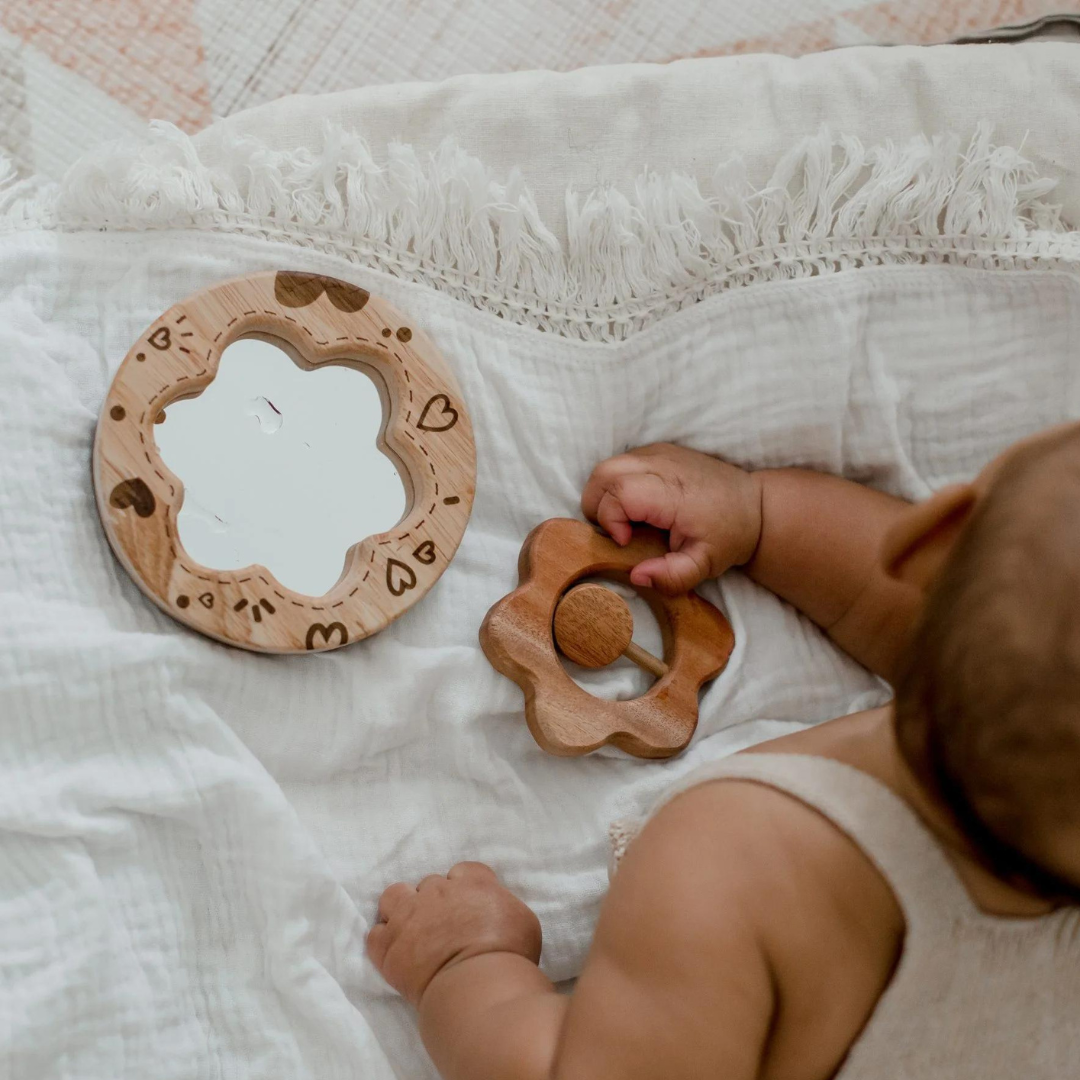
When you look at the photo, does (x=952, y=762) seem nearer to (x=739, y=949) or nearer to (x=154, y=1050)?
(x=739, y=949)

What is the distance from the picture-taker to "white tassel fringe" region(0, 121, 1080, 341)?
795 millimetres

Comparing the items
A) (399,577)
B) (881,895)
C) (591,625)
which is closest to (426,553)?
(399,577)

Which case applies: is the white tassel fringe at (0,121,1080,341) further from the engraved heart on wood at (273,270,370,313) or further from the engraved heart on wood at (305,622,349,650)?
the engraved heart on wood at (305,622,349,650)

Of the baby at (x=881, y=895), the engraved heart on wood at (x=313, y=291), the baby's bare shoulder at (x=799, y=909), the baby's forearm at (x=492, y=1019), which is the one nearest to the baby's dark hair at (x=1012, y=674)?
the baby at (x=881, y=895)

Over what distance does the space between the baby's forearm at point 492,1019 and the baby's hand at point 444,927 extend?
11 millimetres

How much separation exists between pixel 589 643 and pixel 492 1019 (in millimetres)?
246

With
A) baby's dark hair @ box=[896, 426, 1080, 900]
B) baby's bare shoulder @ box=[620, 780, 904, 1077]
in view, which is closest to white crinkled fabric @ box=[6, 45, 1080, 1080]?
baby's bare shoulder @ box=[620, 780, 904, 1077]

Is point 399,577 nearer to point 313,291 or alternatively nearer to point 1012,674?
point 313,291

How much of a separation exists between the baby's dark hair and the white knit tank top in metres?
0.09

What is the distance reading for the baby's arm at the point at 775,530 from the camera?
0.81 m

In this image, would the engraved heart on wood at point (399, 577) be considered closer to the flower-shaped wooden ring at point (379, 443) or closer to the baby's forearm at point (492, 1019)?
the flower-shaped wooden ring at point (379, 443)

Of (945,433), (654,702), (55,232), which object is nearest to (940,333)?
(945,433)

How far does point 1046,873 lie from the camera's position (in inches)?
19.5

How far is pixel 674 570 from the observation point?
2.66 feet
